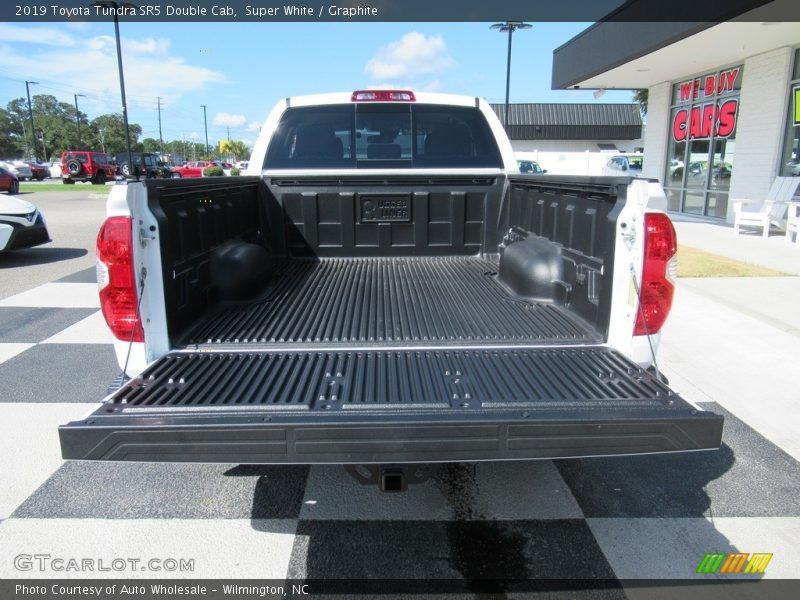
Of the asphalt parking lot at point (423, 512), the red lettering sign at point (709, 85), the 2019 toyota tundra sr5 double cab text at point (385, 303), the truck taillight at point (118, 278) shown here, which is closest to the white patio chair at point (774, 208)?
the red lettering sign at point (709, 85)

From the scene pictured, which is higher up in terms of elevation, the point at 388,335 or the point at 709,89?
the point at 709,89

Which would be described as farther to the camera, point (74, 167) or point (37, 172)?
point (37, 172)

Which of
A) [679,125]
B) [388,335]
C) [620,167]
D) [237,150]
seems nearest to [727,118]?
[679,125]

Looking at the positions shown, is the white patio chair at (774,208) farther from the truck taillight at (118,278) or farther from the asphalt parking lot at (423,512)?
the truck taillight at (118,278)

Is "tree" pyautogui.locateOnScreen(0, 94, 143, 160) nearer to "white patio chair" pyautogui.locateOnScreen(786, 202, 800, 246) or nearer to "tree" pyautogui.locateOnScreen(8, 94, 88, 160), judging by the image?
"tree" pyautogui.locateOnScreen(8, 94, 88, 160)

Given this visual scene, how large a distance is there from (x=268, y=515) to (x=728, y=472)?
2.62m

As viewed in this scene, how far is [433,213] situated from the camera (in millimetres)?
4738

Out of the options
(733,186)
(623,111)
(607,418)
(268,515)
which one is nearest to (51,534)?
(268,515)

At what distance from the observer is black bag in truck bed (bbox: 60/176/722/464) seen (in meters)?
2.06

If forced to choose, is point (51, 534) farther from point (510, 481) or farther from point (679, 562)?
point (679, 562)

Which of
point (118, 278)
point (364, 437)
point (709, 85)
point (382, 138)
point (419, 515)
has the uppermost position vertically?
point (709, 85)

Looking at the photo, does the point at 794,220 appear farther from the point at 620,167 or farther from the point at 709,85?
the point at 620,167

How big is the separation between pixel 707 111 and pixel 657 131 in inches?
105

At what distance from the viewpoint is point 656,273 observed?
2.54 meters
